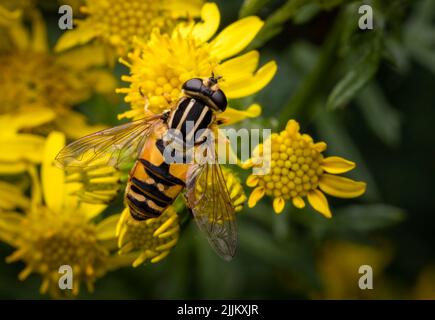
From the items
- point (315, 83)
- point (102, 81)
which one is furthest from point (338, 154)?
point (102, 81)

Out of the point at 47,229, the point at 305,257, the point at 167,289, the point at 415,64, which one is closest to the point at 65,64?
the point at 47,229

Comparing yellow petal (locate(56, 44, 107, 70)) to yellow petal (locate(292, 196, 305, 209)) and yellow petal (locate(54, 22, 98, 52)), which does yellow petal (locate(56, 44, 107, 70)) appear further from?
yellow petal (locate(292, 196, 305, 209))

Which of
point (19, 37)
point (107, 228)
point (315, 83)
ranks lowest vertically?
point (107, 228)

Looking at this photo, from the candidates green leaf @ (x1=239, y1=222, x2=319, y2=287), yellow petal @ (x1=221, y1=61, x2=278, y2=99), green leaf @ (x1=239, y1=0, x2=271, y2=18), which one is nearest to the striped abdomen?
yellow petal @ (x1=221, y1=61, x2=278, y2=99)

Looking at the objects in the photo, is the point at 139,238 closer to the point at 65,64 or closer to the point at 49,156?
the point at 49,156

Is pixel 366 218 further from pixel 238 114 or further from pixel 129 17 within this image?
pixel 129 17

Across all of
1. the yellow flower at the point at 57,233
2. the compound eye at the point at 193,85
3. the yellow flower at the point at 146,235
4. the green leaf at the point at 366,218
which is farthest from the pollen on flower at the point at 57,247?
the green leaf at the point at 366,218
